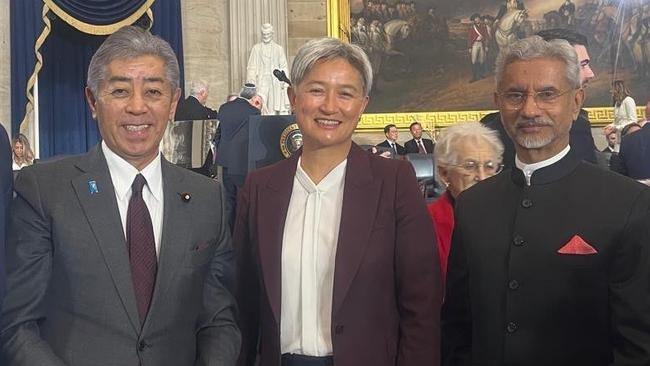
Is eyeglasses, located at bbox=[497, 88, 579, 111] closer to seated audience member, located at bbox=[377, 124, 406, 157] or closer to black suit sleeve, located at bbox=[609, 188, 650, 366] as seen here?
black suit sleeve, located at bbox=[609, 188, 650, 366]

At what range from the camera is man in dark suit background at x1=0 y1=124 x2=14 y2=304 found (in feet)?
5.60

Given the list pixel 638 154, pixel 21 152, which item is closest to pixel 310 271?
pixel 638 154

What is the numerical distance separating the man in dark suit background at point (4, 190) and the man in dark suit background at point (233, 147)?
2142mm

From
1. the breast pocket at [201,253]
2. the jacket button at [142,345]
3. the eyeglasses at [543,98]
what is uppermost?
the eyeglasses at [543,98]

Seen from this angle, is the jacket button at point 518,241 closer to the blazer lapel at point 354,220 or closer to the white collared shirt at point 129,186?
the blazer lapel at point 354,220

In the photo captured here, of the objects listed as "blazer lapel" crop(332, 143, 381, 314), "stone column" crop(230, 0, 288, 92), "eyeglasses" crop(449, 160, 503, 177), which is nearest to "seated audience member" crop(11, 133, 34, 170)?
"stone column" crop(230, 0, 288, 92)

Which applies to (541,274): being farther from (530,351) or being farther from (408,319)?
(408,319)

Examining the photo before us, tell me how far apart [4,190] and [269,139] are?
7.30 ft

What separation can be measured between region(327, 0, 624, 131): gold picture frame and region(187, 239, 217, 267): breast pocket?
10.2 metres

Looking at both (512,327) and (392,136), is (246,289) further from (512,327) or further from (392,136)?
(392,136)

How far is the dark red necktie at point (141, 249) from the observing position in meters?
1.92

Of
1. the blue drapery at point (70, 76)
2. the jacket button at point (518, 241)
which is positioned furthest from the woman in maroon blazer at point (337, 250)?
the blue drapery at point (70, 76)

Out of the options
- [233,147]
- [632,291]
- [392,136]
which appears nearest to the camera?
[632,291]

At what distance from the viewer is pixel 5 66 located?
32.2ft
